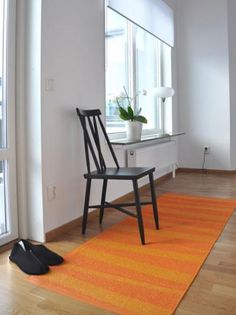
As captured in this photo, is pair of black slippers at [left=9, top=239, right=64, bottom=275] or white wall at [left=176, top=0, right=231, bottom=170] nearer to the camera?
pair of black slippers at [left=9, top=239, right=64, bottom=275]

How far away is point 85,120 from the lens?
2.58m

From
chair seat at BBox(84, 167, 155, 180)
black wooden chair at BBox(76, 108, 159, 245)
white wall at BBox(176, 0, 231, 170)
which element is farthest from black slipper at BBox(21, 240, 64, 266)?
white wall at BBox(176, 0, 231, 170)

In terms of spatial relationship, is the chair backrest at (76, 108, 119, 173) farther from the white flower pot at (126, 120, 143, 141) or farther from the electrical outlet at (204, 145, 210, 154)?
the electrical outlet at (204, 145, 210, 154)

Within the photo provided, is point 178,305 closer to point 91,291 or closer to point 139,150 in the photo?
point 91,291

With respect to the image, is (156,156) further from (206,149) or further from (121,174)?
(121,174)

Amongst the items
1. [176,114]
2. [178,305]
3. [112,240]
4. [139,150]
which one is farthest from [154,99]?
[178,305]

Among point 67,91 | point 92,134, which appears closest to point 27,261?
point 92,134

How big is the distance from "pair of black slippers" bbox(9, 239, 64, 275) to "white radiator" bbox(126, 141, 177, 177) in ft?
5.30

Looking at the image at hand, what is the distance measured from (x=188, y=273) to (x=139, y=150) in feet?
6.20

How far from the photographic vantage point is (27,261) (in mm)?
1782

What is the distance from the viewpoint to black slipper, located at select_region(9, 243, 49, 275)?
1.71 meters

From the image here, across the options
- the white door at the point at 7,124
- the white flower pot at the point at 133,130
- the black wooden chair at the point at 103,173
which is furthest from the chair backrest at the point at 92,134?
the white flower pot at the point at 133,130

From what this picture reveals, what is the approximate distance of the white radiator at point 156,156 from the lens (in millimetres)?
3352

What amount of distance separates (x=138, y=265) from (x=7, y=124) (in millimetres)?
1236
